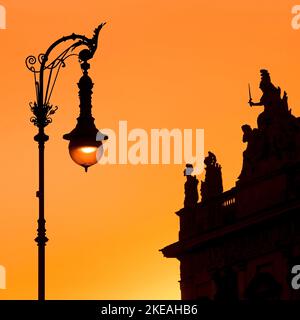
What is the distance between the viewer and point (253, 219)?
229 feet

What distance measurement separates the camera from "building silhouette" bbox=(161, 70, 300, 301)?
6756 cm

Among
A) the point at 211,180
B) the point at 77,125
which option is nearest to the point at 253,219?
the point at 211,180

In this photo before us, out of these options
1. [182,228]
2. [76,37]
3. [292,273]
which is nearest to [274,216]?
[292,273]

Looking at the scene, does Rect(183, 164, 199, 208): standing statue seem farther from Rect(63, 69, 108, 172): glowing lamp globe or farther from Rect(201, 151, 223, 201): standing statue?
Rect(63, 69, 108, 172): glowing lamp globe

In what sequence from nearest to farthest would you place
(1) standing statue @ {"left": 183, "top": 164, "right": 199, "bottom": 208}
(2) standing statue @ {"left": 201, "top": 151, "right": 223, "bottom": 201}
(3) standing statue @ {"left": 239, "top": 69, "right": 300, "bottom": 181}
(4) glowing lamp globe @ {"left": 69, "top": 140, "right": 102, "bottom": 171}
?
(4) glowing lamp globe @ {"left": 69, "top": 140, "right": 102, "bottom": 171}
(3) standing statue @ {"left": 239, "top": 69, "right": 300, "bottom": 181}
(2) standing statue @ {"left": 201, "top": 151, "right": 223, "bottom": 201}
(1) standing statue @ {"left": 183, "top": 164, "right": 199, "bottom": 208}

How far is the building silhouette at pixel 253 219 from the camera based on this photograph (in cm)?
6756

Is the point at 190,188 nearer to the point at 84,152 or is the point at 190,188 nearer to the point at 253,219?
the point at 253,219

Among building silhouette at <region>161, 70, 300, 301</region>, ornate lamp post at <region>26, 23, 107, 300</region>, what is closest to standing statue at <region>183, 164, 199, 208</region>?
building silhouette at <region>161, 70, 300, 301</region>

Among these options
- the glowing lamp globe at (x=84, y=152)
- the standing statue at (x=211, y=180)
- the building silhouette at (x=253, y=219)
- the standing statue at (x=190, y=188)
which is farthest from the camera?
the standing statue at (x=190, y=188)

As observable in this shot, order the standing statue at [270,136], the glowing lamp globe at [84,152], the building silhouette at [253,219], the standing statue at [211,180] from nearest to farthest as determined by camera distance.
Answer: the glowing lamp globe at [84,152], the building silhouette at [253,219], the standing statue at [270,136], the standing statue at [211,180]

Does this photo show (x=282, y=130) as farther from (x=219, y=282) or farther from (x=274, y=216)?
(x=219, y=282)

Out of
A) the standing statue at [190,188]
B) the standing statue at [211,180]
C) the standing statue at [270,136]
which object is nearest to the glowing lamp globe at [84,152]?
the standing statue at [270,136]

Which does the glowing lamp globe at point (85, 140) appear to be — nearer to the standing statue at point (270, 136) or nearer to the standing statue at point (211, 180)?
the standing statue at point (270, 136)
